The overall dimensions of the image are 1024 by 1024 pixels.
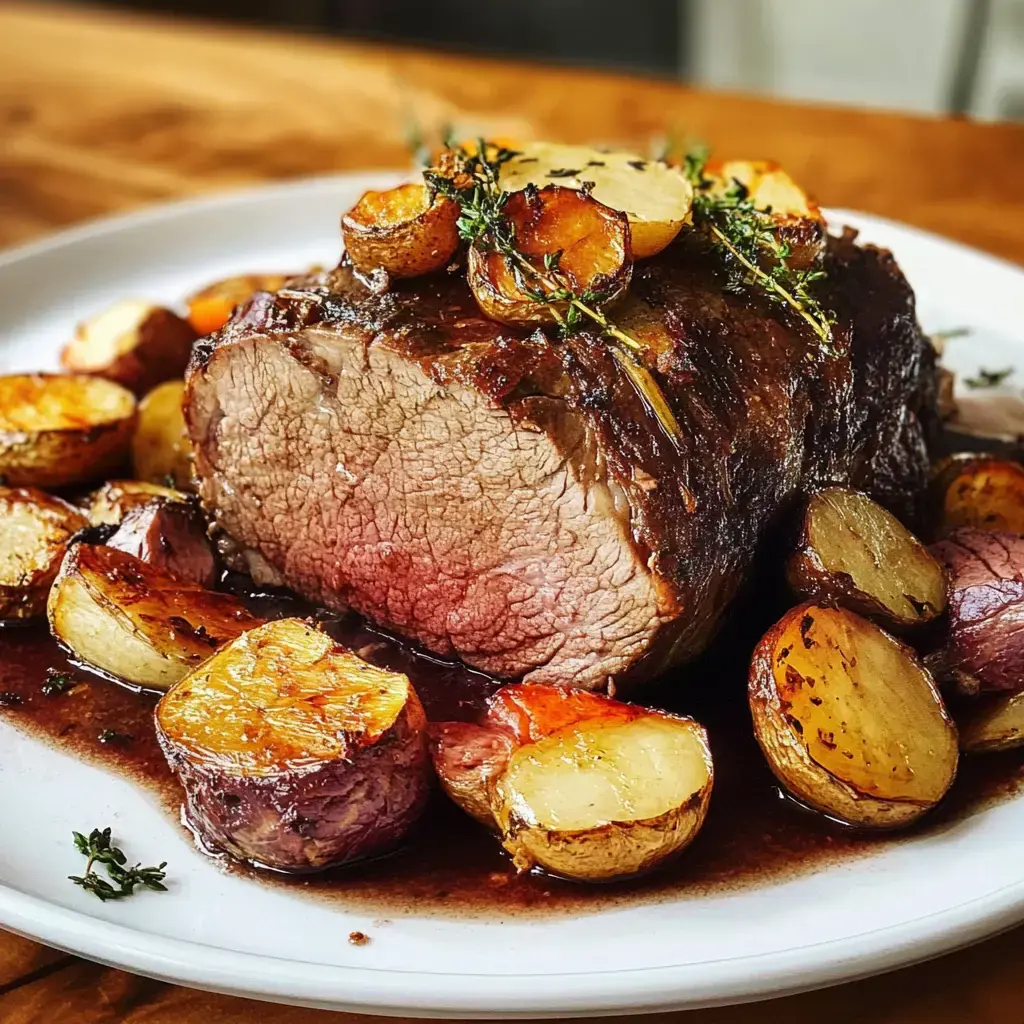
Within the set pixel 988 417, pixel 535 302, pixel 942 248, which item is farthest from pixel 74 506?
pixel 942 248

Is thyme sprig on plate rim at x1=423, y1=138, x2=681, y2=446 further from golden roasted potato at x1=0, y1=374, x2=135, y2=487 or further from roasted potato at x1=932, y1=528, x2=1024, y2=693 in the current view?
golden roasted potato at x1=0, y1=374, x2=135, y2=487

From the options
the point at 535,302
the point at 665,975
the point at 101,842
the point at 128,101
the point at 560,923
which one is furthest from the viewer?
the point at 128,101

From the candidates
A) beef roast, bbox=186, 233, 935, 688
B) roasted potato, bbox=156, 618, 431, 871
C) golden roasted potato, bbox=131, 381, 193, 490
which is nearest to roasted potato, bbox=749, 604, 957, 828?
beef roast, bbox=186, 233, 935, 688

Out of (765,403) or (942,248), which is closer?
(765,403)

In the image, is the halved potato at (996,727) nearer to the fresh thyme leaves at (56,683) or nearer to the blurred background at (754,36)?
the fresh thyme leaves at (56,683)

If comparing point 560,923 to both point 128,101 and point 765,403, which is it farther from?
point 128,101

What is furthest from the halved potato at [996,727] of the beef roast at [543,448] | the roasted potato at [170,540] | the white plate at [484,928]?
the roasted potato at [170,540]
